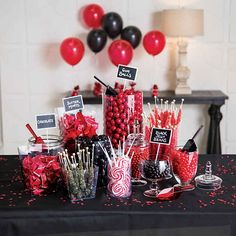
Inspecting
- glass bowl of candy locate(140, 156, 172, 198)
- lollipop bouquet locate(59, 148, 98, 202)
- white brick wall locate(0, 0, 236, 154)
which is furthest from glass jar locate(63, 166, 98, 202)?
white brick wall locate(0, 0, 236, 154)

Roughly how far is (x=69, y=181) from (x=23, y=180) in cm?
28

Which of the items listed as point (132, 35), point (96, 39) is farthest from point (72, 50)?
point (132, 35)

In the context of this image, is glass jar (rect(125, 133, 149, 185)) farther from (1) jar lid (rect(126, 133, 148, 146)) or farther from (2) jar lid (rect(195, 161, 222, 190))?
(2) jar lid (rect(195, 161, 222, 190))

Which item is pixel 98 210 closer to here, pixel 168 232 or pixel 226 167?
pixel 168 232

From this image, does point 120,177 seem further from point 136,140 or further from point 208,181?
point 208,181

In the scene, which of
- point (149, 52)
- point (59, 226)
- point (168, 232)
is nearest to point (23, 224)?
point (59, 226)

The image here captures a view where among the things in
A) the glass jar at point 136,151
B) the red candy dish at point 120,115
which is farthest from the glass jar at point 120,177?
the red candy dish at point 120,115

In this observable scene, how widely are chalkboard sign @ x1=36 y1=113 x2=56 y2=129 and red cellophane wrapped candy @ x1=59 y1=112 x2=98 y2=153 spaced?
7 centimetres

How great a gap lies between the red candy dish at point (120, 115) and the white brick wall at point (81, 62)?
1945 millimetres

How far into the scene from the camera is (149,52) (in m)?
3.79

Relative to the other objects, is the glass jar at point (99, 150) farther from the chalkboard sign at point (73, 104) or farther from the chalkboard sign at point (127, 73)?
the chalkboard sign at point (127, 73)

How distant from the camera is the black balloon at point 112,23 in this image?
12.5 ft

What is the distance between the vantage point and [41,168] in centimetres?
171

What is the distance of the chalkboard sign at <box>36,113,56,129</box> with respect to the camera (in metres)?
1.84
